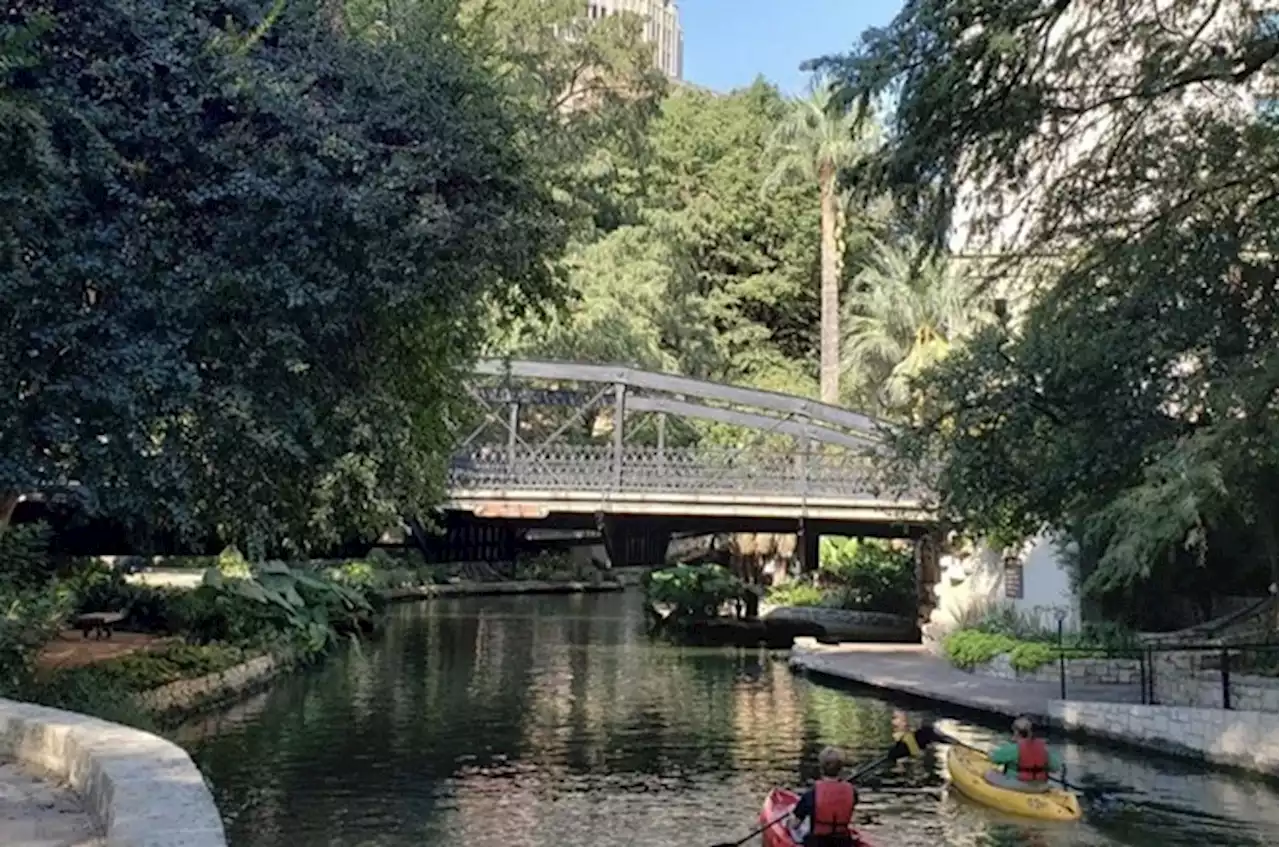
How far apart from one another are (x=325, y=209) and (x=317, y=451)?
312cm

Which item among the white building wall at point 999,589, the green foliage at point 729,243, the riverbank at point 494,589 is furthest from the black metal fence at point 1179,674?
the riverbank at point 494,589

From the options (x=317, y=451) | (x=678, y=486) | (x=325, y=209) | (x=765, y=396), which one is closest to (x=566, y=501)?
(x=678, y=486)

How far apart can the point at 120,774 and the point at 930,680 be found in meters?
20.2

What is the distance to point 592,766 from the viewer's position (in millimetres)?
19391

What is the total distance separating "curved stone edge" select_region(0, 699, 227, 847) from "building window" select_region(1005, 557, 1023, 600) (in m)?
23.6

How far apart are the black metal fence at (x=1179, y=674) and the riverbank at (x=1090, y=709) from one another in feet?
0.66

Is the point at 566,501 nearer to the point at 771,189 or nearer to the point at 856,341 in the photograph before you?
the point at 856,341

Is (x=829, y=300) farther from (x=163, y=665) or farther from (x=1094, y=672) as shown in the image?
(x=163, y=665)

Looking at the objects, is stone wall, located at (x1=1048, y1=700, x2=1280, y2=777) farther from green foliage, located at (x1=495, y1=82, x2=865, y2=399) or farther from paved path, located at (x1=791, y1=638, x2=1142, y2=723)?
green foliage, located at (x1=495, y1=82, x2=865, y2=399)

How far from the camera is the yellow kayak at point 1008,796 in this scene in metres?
15.5

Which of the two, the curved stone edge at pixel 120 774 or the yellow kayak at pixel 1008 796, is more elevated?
the curved stone edge at pixel 120 774

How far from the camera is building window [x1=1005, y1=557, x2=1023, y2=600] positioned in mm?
30250

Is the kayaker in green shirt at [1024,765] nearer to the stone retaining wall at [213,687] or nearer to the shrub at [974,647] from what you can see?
the shrub at [974,647]

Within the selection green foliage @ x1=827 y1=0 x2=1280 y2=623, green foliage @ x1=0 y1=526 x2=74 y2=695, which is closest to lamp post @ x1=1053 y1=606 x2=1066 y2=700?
green foliage @ x1=827 y1=0 x2=1280 y2=623
